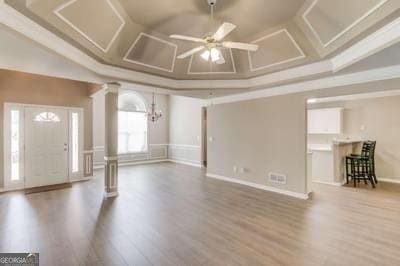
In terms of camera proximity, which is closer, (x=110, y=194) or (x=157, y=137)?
(x=110, y=194)

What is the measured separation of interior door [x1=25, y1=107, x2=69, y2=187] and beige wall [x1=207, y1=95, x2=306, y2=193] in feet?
13.8

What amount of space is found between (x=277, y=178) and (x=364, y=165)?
2.77 m

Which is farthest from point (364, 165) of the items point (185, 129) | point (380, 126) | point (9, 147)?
point (9, 147)

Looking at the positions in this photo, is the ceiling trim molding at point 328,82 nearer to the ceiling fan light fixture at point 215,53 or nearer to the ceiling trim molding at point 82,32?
the ceiling fan light fixture at point 215,53

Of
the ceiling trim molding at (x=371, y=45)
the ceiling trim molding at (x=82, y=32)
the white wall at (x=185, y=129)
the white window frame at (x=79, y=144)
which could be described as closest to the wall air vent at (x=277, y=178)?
the ceiling trim molding at (x=371, y=45)

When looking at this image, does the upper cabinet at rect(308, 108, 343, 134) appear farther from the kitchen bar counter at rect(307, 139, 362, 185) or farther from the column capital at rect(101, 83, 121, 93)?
the column capital at rect(101, 83, 121, 93)

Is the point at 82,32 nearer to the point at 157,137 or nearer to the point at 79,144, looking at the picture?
the point at 79,144

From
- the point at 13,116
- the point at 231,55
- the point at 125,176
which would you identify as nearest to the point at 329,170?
the point at 231,55

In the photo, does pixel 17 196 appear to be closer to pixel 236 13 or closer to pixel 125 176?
pixel 125 176

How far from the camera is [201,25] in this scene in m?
3.53

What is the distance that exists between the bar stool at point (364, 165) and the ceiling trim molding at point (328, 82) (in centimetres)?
261

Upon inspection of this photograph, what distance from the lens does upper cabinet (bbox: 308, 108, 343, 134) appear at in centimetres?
687

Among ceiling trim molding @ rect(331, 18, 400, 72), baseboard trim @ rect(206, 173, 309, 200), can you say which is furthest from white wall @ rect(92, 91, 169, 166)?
ceiling trim molding @ rect(331, 18, 400, 72)

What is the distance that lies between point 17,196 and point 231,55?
5529mm
